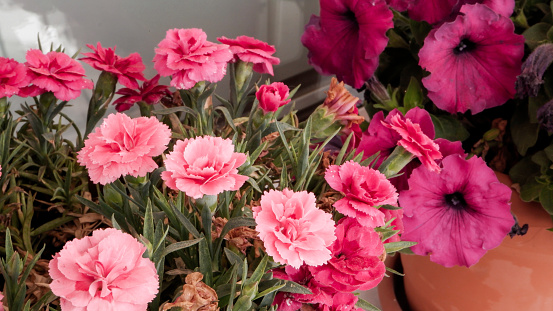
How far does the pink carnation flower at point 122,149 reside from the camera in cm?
25

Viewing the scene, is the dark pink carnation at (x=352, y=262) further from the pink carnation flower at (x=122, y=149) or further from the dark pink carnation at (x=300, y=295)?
the pink carnation flower at (x=122, y=149)

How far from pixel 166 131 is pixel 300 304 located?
0.46 feet

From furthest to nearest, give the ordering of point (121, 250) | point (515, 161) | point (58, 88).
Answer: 1. point (515, 161)
2. point (58, 88)
3. point (121, 250)

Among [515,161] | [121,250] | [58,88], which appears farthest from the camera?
[515,161]

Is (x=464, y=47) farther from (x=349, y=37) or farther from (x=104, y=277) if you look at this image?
(x=104, y=277)

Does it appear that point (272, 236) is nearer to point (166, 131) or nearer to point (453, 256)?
point (166, 131)

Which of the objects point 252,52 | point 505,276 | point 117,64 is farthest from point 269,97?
point 505,276

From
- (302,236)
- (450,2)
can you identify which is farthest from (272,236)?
(450,2)

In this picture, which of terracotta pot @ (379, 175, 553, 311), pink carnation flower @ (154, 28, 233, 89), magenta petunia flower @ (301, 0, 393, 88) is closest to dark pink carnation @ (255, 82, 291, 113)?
pink carnation flower @ (154, 28, 233, 89)

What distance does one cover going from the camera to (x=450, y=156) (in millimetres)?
416

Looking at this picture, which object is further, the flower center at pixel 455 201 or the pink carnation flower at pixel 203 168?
the flower center at pixel 455 201

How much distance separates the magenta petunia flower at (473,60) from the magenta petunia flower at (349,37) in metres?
0.05

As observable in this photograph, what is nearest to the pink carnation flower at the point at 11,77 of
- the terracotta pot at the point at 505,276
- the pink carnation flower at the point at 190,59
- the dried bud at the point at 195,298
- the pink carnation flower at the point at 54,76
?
the pink carnation flower at the point at 54,76

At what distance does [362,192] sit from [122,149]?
0.48 ft
